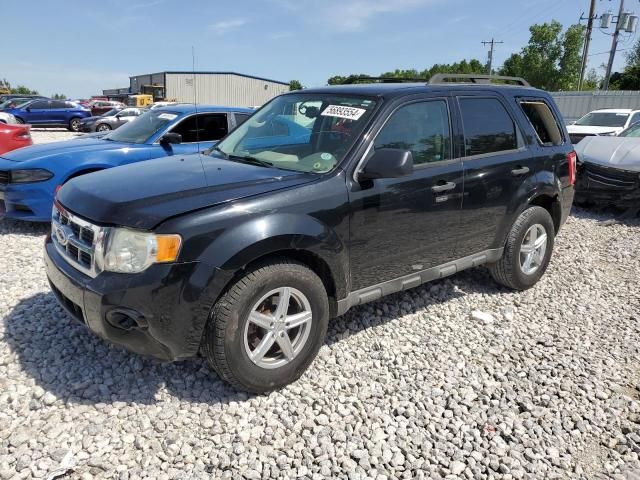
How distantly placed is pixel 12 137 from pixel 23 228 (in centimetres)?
334

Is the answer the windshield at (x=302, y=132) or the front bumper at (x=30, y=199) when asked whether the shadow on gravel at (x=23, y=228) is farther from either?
the windshield at (x=302, y=132)

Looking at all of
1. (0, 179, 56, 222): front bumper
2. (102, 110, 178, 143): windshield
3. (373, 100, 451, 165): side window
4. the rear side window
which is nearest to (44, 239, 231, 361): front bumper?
(373, 100, 451, 165): side window

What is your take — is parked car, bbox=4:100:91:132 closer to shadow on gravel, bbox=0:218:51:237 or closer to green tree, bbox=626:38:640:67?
shadow on gravel, bbox=0:218:51:237

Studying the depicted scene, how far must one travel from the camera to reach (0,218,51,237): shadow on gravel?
6.05 metres

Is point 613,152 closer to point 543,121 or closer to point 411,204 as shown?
point 543,121

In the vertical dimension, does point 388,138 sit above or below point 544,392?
above

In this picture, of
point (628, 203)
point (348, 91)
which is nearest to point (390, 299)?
point (348, 91)

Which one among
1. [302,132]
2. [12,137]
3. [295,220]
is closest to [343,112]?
[302,132]

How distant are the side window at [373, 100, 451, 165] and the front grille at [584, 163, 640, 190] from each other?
204 inches

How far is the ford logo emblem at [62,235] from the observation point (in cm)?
300

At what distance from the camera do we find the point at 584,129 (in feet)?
45.1

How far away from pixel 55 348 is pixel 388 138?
2.71 metres

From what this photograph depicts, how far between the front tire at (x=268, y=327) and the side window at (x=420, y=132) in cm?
111

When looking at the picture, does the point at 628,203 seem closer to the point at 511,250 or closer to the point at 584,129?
the point at 511,250
